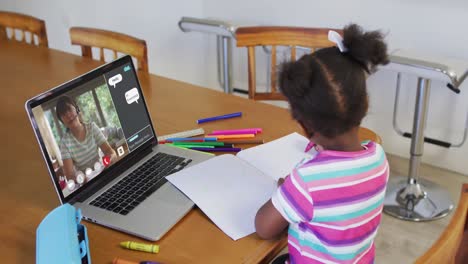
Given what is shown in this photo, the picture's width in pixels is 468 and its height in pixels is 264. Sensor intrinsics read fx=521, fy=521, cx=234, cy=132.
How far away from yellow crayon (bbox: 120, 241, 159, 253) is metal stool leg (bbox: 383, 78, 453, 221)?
67.0 inches

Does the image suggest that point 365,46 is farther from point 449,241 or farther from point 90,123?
point 90,123

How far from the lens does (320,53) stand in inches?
37.8

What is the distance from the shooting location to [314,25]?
299 cm

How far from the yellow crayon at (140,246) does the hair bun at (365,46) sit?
51 cm

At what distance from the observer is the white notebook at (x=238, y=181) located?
1064 millimetres

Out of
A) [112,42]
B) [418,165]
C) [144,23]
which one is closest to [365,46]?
[112,42]

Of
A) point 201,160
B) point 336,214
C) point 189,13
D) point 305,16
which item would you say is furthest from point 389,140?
point 336,214

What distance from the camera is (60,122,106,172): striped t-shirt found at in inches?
42.0

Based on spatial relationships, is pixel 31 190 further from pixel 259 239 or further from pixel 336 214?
pixel 336 214

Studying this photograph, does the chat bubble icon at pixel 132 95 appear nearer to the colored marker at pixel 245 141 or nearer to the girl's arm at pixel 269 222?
the colored marker at pixel 245 141

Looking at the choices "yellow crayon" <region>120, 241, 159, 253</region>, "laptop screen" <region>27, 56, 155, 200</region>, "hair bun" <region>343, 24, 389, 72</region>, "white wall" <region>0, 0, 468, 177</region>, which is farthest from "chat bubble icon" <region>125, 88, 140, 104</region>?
"white wall" <region>0, 0, 468, 177</region>

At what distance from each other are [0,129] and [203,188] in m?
0.72

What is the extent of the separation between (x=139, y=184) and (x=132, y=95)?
9.1 inches

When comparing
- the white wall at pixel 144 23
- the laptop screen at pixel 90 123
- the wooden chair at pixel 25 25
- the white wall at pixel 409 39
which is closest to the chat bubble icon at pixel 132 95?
the laptop screen at pixel 90 123
